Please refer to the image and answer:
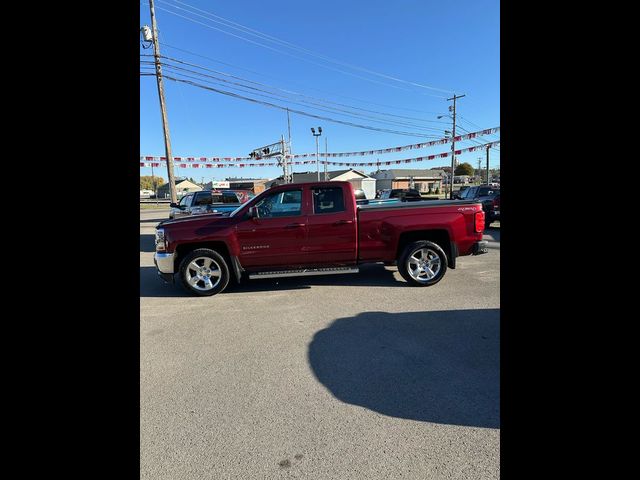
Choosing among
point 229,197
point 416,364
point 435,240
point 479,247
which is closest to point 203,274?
point 416,364

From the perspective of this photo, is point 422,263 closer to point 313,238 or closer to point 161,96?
point 313,238

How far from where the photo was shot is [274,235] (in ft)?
19.1

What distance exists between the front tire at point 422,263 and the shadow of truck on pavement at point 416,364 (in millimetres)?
1345

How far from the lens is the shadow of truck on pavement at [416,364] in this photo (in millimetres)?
2688

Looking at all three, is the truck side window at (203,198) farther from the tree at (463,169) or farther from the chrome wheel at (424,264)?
the tree at (463,169)

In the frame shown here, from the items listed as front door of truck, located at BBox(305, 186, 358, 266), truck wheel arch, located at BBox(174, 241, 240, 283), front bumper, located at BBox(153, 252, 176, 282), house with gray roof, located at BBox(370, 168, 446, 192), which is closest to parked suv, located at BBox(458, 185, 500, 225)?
front door of truck, located at BBox(305, 186, 358, 266)

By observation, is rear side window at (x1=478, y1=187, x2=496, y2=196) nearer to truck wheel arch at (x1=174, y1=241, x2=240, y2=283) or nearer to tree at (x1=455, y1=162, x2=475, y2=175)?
truck wheel arch at (x1=174, y1=241, x2=240, y2=283)

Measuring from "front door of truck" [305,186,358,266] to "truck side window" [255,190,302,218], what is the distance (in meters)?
0.26

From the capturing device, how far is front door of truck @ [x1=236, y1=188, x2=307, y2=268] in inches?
229

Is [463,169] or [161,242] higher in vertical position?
[463,169]

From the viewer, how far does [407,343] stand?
12.5 feet

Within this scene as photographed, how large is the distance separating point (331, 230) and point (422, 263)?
169 centimetres
